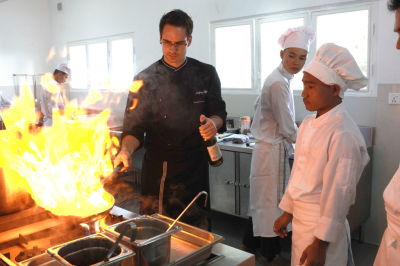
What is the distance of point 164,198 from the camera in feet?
6.17

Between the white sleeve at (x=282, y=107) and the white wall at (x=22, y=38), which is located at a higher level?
the white wall at (x=22, y=38)

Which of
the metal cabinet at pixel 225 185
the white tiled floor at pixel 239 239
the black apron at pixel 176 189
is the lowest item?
the white tiled floor at pixel 239 239

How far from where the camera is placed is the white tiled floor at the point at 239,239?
9.18 ft

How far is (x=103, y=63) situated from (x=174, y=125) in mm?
4571

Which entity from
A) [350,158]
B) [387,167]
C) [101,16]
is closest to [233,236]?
[387,167]

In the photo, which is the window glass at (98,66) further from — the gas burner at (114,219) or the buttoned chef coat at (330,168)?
the buttoned chef coat at (330,168)

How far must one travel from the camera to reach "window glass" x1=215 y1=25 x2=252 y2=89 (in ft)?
13.1

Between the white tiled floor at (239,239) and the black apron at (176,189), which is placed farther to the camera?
the white tiled floor at (239,239)

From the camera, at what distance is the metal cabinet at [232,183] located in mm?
3189

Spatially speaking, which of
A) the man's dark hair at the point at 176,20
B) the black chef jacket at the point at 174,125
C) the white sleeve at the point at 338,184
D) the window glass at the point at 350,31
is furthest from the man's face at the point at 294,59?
the white sleeve at the point at 338,184

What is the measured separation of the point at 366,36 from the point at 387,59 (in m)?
0.31

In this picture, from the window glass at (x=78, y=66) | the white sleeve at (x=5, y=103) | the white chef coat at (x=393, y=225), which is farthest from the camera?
the window glass at (x=78, y=66)

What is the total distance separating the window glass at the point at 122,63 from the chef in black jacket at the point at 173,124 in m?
3.68

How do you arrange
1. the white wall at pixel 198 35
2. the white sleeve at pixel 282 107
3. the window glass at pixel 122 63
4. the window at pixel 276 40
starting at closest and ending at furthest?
1. the white sleeve at pixel 282 107
2. the white wall at pixel 198 35
3. the window at pixel 276 40
4. the window glass at pixel 122 63
